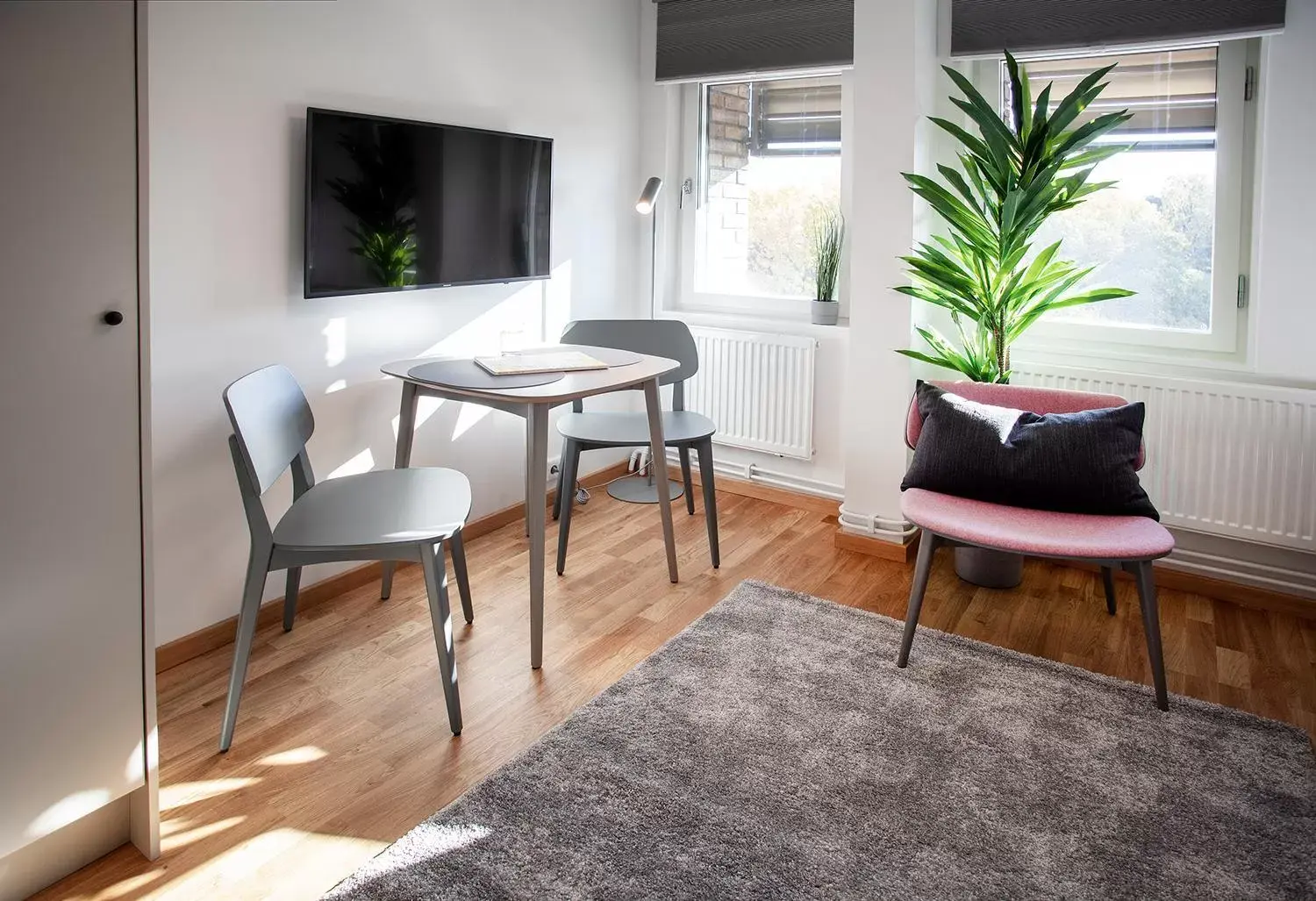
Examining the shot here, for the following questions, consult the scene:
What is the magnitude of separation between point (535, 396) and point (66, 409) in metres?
1.19

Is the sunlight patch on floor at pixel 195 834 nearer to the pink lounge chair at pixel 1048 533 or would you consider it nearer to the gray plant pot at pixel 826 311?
the pink lounge chair at pixel 1048 533

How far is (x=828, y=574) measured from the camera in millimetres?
3535

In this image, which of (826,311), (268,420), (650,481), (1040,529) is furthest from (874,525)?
(268,420)

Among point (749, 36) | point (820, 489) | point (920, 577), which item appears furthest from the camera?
point (820, 489)

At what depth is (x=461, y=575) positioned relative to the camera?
9.61 ft

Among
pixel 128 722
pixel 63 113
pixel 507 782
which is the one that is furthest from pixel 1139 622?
pixel 63 113

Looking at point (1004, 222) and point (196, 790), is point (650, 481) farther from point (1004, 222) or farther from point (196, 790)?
point (196, 790)

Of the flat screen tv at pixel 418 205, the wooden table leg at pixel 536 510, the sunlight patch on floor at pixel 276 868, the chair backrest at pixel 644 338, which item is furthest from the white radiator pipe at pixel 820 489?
the sunlight patch on floor at pixel 276 868

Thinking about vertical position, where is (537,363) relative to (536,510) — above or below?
above

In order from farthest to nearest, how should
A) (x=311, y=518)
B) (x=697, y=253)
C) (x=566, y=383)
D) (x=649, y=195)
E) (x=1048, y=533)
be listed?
(x=697, y=253) → (x=649, y=195) → (x=566, y=383) → (x=1048, y=533) → (x=311, y=518)

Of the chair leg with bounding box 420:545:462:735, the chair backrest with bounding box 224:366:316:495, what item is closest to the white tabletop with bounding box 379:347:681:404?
the chair backrest with bounding box 224:366:316:495

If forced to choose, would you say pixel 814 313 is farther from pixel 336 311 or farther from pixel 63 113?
pixel 63 113

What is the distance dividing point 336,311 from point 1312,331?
318 cm

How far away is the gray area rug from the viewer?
1869 mm
